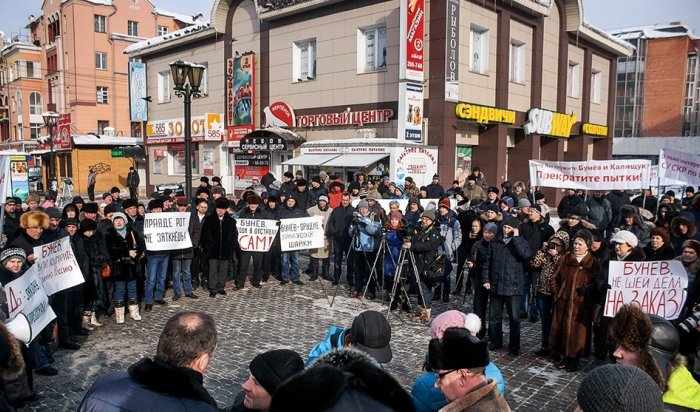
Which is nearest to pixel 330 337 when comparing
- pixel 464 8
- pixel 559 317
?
pixel 559 317

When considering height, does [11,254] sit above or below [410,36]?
below

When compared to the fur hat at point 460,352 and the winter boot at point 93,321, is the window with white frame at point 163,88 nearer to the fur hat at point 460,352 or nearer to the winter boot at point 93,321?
the winter boot at point 93,321

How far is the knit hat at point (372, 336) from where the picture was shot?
3203 millimetres

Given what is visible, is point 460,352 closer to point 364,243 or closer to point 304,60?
point 364,243

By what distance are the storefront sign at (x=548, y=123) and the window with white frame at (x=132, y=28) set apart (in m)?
45.2

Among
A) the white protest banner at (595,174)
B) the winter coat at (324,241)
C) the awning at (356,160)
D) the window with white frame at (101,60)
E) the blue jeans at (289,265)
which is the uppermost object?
the window with white frame at (101,60)

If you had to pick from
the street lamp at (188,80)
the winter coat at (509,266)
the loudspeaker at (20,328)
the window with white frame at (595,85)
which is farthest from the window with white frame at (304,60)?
the loudspeaker at (20,328)

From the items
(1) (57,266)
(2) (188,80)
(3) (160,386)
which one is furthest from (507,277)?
(2) (188,80)

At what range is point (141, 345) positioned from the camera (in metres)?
7.37

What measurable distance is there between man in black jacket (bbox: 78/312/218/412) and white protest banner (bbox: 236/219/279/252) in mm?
7867

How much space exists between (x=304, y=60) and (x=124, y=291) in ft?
56.2

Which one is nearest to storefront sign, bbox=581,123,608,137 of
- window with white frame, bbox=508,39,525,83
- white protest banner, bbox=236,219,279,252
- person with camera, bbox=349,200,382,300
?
window with white frame, bbox=508,39,525,83

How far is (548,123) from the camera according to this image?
25.1 metres

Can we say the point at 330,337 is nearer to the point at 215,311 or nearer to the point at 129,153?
the point at 215,311
